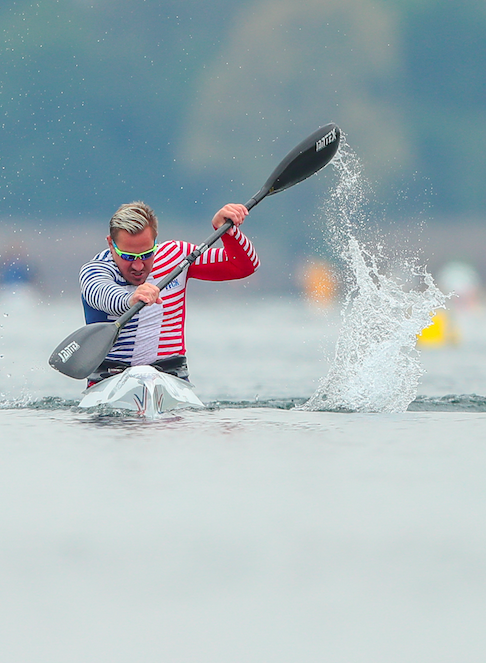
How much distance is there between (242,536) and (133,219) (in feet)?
5.04

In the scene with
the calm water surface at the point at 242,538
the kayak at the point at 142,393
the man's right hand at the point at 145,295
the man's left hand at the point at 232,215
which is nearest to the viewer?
the calm water surface at the point at 242,538

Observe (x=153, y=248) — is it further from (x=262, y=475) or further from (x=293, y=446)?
(x=262, y=475)

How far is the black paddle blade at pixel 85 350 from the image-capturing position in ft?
8.40

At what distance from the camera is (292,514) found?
4.80 ft

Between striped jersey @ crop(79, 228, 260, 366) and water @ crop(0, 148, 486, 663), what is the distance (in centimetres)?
33

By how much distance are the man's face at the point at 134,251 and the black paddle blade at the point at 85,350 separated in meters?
0.22

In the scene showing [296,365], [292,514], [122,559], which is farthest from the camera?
[296,365]

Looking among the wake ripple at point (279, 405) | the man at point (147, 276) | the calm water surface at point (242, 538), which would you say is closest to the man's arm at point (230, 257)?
the man at point (147, 276)

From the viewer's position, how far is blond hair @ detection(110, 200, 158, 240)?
2576 mm

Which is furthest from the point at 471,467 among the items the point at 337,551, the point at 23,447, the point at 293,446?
the point at 23,447

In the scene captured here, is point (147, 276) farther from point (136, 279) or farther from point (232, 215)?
point (232, 215)

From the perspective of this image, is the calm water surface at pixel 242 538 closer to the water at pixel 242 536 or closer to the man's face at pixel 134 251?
the water at pixel 242 536

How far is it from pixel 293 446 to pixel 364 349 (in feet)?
5.43

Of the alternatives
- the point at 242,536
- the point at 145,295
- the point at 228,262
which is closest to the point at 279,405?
the point at 228,262
